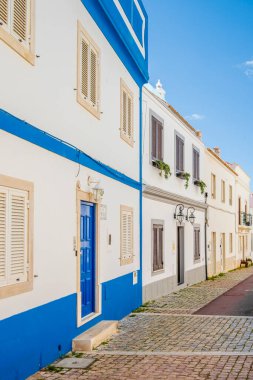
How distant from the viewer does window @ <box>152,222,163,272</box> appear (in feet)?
51.7

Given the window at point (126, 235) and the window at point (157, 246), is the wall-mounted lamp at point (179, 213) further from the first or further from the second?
the window at point (126, 235)

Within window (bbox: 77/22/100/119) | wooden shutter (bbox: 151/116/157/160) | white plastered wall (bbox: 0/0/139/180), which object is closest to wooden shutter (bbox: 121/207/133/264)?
white plastered wall (bbox: 0/0/139/180)

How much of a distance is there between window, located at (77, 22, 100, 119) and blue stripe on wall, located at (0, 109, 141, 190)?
0.94 m

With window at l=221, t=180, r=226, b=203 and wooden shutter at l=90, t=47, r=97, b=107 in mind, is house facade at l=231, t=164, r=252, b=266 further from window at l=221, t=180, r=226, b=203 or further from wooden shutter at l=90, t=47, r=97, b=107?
wooden shutter at l=90, t=47, r=97, b=107

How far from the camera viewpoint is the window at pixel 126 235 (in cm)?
1220

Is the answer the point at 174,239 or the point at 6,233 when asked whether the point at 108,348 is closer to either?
the point at 6,233

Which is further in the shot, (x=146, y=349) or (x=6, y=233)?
(x=146, y=349)

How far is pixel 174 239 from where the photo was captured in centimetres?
1836

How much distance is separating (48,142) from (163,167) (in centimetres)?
895

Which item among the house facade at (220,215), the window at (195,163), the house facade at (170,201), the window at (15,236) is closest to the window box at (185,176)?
the house facade at (170,201)

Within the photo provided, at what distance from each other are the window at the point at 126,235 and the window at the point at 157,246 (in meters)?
2.73

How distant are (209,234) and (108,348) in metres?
16.9

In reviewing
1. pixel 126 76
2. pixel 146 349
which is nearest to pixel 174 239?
pixel 126 76

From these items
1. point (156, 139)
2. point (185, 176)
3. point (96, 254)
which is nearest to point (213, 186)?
point (185, 176)
